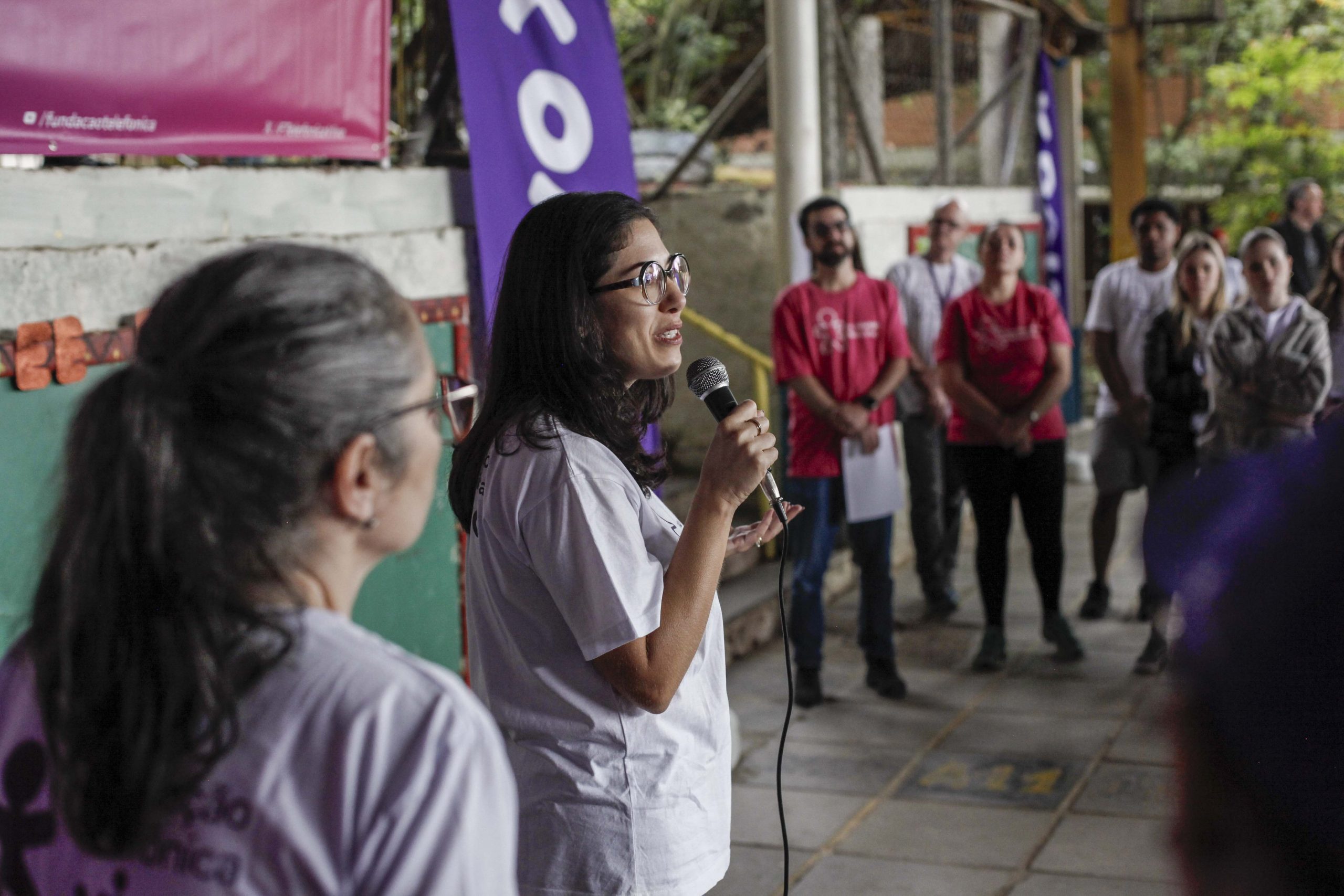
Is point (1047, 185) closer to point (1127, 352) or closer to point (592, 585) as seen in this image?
point (1127, 352)

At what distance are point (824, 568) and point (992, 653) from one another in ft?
3.07

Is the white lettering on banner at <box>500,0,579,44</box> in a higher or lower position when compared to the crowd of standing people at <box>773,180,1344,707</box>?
higher

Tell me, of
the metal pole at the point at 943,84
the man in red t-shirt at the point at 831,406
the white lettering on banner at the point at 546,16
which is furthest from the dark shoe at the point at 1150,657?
the metal pole at the point at 943,84

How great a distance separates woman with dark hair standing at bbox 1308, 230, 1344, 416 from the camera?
5.27 m

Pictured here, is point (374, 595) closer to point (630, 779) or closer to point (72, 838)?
point (630, 779)

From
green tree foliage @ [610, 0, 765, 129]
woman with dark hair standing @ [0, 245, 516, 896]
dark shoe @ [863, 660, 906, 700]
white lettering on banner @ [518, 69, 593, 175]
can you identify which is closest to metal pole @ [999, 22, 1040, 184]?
green tree foliage @ [610, 0, 765, 129]

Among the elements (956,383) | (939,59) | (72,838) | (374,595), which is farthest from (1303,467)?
(939,59)

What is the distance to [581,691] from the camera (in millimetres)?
1882

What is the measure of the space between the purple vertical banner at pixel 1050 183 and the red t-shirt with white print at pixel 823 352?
6.34 metres

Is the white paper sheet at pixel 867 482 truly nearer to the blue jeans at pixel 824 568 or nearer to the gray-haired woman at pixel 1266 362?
the blue jeans at pixel 824 568

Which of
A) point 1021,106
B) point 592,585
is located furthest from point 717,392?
point 1021,106

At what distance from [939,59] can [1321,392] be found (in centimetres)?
549

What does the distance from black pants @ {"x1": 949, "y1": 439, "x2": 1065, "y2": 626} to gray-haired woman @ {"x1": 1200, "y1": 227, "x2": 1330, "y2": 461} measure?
27.3 inches

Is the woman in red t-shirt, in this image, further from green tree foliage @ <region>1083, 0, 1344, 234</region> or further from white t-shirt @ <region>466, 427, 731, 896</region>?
green tree foliage @ <region>1083, 0, 1344, 234</region>
